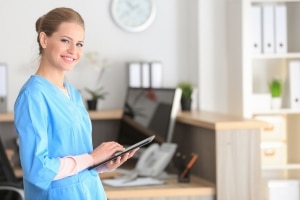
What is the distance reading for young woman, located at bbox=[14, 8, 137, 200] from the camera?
2.07 meters

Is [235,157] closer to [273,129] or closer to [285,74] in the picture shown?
[273,129]

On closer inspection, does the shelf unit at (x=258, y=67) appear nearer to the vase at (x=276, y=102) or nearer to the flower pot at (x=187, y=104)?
the vase at (x=276, y=102)

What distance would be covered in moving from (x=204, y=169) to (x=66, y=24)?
2.19m

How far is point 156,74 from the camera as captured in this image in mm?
5184

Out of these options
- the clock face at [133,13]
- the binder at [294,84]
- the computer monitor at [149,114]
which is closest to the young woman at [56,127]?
the computer monitor at [149,114]

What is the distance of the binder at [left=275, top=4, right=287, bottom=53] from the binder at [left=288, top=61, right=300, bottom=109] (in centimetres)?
11

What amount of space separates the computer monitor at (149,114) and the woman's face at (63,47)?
2.35 metres

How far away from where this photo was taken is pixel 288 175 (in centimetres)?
519

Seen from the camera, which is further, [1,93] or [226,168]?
[1,93]

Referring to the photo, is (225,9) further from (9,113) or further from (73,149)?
(73,149)

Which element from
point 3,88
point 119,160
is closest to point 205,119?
point 3,88

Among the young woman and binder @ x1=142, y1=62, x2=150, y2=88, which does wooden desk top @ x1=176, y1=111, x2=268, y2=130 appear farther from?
the young woman

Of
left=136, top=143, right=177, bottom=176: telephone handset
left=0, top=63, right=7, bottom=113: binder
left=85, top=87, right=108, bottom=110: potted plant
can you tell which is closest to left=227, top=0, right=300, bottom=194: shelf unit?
left=136, top=143, right=177, bottom=176: telephone handset

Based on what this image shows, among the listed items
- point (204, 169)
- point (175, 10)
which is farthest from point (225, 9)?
point (204, 169)
